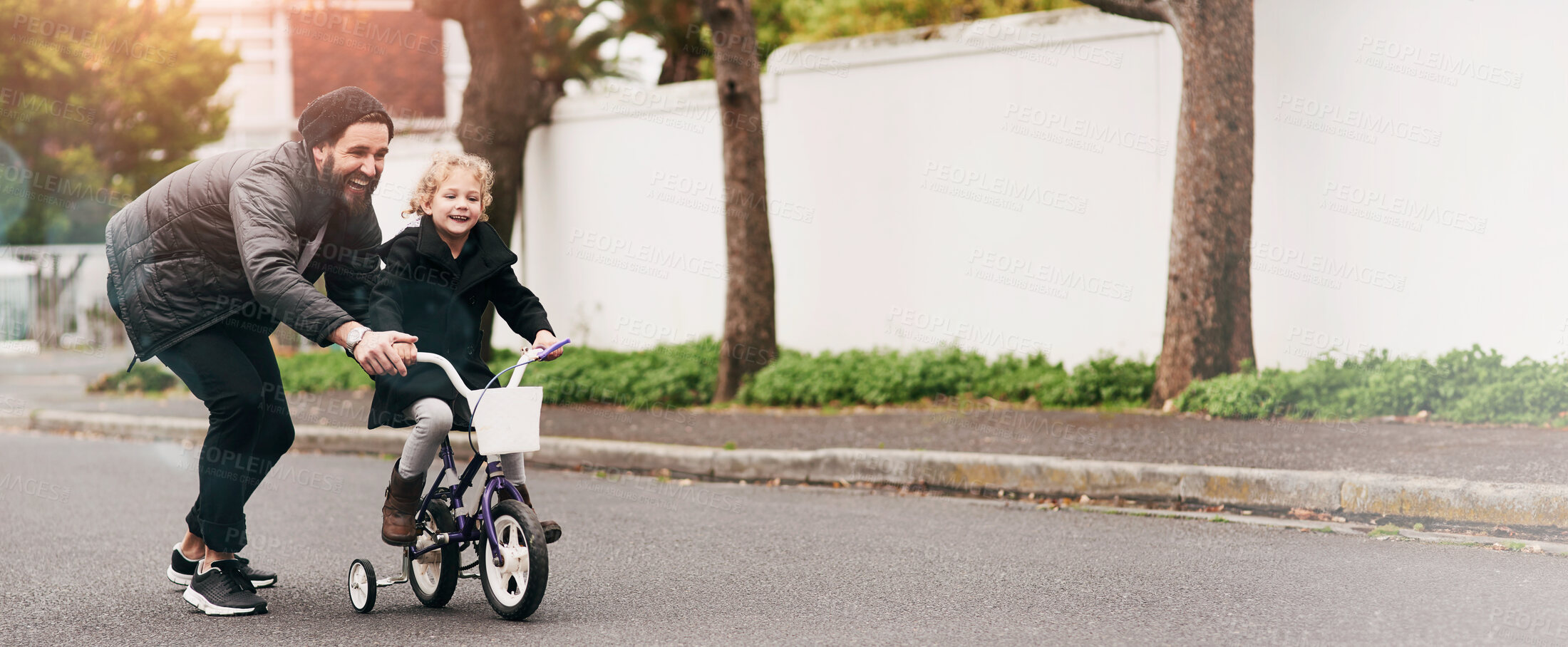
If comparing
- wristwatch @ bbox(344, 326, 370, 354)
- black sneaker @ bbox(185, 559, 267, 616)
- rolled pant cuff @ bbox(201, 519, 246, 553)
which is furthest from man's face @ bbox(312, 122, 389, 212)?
black sneaker @ bbox(185, 559, 267, 616)

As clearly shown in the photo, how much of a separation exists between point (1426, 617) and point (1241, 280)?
17.4 ft

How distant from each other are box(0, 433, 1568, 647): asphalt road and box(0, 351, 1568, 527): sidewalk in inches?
19.8

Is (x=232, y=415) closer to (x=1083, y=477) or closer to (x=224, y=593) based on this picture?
(x=224, y=593)

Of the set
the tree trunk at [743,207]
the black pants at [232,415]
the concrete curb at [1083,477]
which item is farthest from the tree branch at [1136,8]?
the black pants at [232,415]

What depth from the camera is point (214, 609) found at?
446cm

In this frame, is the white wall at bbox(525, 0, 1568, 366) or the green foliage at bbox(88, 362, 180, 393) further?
the green foliage at bbox(88, 362, 180, 393)

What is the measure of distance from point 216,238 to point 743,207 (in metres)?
7.19

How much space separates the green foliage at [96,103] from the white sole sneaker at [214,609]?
26.7 meters

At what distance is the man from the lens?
4160 mm

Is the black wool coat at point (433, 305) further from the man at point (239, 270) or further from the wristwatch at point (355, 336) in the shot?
the wristwatch at point (355, 336)

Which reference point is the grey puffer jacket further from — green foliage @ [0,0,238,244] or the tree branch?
green foliage @ [0,0,238,244]

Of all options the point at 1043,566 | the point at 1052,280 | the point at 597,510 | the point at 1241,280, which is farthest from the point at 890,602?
the point at 1052,280

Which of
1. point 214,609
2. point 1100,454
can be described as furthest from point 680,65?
point 214,609

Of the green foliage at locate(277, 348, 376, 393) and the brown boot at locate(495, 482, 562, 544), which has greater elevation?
the brown boot at locate(495, 482, 562, 544)
